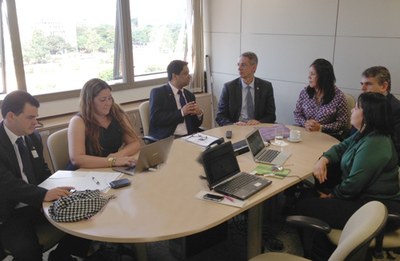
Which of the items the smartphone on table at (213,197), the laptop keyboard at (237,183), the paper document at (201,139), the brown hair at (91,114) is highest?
the brown hair at (91,114)

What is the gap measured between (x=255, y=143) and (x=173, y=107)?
3.98ft

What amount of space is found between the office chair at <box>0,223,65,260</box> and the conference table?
0.28 m

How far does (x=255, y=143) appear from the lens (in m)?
2.67

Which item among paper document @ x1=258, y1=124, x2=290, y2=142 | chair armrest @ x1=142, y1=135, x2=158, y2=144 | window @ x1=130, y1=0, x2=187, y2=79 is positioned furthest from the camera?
window @ x1=130, y1=0, x2=187, y2=79

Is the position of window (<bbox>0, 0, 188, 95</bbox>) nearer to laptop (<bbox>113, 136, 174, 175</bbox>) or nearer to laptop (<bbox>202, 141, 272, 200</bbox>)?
laptop (<bbox>113, 136, 174, 175</bbox>)

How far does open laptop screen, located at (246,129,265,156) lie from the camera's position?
258 centimetres

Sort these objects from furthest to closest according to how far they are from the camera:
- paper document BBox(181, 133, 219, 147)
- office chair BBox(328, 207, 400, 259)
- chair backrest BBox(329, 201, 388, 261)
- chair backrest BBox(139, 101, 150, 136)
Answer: chair backrest BBox(139, 101, 150, 136) → paper document BBox(181, 133, 219, 147) → office chair BBox(328, 207, 400, 259) → chair backrest BBox(329, 201, 388, 261)

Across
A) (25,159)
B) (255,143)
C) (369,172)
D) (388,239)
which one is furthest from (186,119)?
(388,239)

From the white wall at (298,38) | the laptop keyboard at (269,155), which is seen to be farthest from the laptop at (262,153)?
the white wall at (298,38)

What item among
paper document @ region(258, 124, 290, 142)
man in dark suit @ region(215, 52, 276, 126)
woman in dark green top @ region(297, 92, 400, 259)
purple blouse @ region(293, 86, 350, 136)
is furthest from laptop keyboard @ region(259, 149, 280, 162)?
man in dark suit @ region(215, 52, 276, 126)

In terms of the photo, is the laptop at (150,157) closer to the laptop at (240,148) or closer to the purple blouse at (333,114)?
the laptop at (240,148)

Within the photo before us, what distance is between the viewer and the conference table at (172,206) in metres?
1.70

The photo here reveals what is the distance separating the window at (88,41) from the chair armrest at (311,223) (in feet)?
9.85

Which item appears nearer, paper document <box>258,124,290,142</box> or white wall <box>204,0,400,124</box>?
paper document <box>258,124,290,142</box>
